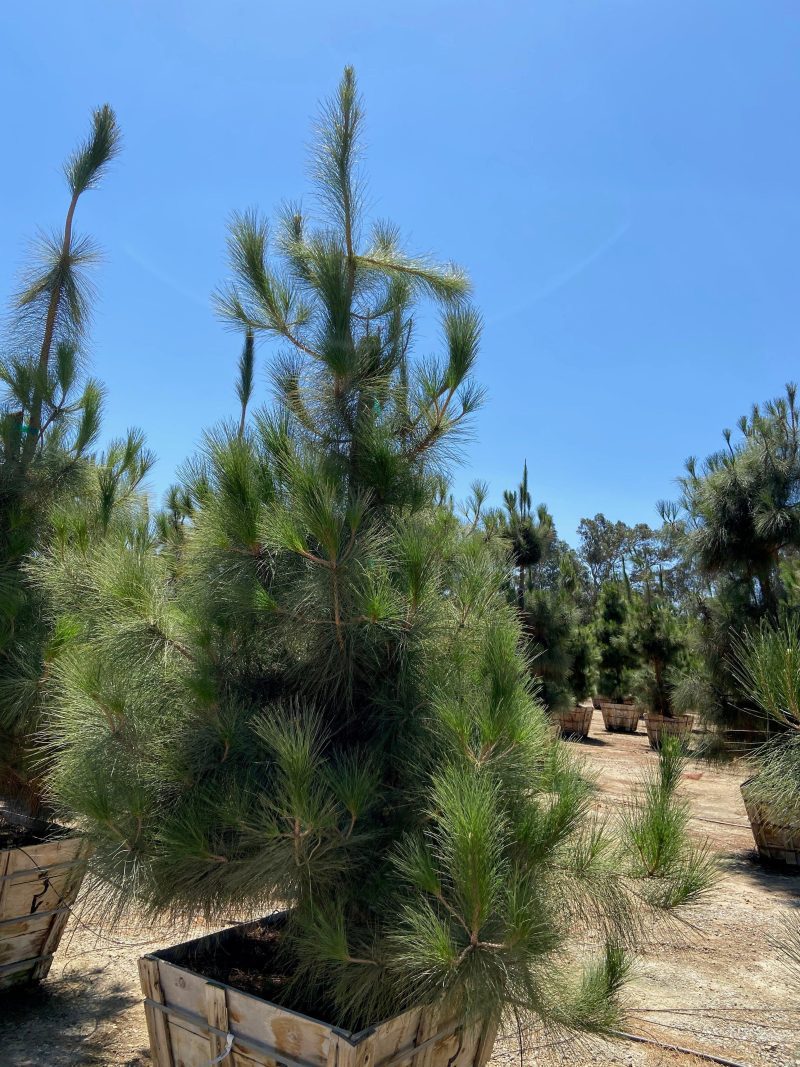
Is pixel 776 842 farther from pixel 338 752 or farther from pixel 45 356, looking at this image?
pixel 45 356

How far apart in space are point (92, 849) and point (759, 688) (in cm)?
209

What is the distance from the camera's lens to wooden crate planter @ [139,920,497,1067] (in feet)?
6.39

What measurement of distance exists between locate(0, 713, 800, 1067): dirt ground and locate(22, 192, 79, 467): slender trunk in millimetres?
2386

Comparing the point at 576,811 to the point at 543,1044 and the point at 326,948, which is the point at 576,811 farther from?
the point at 543,1044

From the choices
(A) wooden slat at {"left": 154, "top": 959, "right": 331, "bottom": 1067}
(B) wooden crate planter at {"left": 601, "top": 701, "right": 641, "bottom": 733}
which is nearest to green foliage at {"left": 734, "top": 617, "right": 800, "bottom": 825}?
(A) wooden slat at {"left": 154, "top": 959, "right": 331, "bottom": 1067}

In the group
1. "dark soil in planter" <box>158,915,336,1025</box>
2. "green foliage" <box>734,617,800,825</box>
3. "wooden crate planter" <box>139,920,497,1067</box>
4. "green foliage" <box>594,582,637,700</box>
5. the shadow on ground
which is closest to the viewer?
"green foliage" <box>734,617,800,825</box>

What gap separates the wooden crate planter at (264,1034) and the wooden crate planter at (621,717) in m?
16.5

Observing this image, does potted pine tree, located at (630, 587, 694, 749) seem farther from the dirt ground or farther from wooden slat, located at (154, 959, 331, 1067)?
wooden slat, located at (154, 959, 331, 1067)

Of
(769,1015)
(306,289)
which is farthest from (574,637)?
(306,289)

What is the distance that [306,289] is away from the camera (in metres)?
2.85

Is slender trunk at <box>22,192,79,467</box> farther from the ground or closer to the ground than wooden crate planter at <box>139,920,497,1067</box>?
farther from the ground

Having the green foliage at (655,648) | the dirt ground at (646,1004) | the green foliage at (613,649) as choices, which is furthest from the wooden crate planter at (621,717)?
the dirt ground at (646,1004)

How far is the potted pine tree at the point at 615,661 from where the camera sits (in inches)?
707

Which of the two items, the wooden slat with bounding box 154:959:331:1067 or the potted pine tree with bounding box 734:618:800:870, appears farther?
the wooden slat with bounding box 154:959:331:1067
